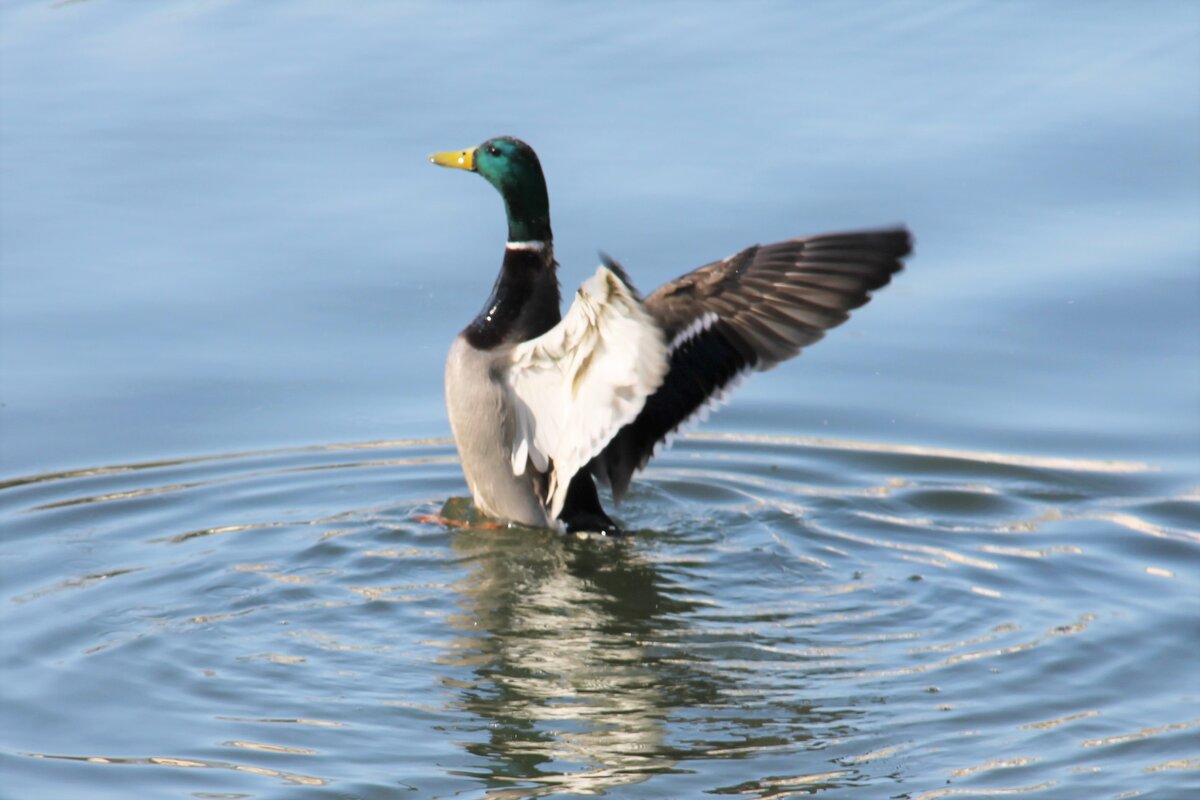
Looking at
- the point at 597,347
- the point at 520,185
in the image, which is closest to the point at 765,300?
the point at 597,347

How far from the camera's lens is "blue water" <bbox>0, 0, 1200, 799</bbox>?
593cm

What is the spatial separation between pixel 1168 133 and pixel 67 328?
18.8ft

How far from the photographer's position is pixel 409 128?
35.2 ft

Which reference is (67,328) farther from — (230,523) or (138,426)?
(230,523)

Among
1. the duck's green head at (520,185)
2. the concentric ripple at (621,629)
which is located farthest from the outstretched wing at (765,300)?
the duck's green head at (520,185)

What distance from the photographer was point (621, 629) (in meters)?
6.93

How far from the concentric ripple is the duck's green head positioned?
1125mm

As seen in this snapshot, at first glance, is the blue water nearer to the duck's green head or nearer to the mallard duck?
the mallard duck

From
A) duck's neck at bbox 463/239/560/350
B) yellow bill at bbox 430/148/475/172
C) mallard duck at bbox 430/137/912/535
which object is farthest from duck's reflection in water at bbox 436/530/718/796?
yellow bill at bbox 430/148/475/172

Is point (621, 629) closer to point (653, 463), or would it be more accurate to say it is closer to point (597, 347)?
point (597, 347)

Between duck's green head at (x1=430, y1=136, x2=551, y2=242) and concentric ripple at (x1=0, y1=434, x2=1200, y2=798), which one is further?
duck's green head at (x1=430, y1=136, x2=551, y2=242)

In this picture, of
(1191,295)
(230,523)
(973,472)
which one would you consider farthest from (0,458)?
(1191,295)

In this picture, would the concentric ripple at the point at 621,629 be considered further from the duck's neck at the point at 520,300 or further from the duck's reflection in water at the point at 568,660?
the duck's neck at the point at 520,300

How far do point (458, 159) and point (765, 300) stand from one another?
6.35ft
